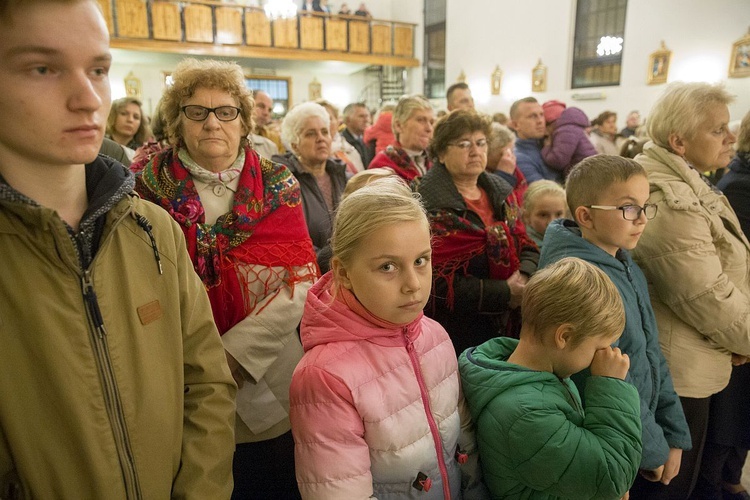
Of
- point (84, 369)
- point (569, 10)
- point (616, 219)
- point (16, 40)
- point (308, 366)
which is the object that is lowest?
point (308, 366)

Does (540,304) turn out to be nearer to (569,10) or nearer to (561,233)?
(561,233)

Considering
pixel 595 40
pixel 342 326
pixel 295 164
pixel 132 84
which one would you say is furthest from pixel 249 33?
pixel 342 326

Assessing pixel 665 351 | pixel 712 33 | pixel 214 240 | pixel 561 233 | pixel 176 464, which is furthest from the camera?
pixel 712 33

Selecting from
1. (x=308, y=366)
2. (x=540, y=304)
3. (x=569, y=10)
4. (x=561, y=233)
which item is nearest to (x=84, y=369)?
(x=308, y=366)

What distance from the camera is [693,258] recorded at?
1.87 m

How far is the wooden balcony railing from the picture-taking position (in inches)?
483

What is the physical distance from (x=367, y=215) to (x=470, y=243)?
3.63ft

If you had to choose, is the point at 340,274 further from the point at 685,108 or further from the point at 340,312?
the point at 685,108

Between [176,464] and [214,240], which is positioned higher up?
[214,240]

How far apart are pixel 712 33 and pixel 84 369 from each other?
11.4 m

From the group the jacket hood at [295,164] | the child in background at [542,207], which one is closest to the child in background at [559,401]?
the child in background at [542,207]

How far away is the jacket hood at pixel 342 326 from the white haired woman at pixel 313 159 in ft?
4.63

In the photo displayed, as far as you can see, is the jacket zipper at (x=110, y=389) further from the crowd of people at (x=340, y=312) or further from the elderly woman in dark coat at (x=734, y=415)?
the elderly woman in dark coat at (x=734, y=415)

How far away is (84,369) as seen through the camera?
3.15ft
